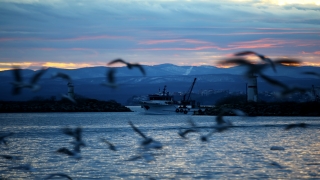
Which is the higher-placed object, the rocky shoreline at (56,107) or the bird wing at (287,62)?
the bird wing at (287,62)

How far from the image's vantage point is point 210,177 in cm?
1823

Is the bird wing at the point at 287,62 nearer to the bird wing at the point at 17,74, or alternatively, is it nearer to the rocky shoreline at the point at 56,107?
the bird wing at the point at 17,74

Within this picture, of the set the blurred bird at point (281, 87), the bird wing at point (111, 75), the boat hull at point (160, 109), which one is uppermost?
the bird wing at point (111, 75)

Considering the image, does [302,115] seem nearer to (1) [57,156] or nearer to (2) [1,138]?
(1) [57,156]

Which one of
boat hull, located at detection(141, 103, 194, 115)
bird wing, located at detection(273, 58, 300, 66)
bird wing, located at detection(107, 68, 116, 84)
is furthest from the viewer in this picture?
boat hull, located at detection(141, 103, 194, 115)

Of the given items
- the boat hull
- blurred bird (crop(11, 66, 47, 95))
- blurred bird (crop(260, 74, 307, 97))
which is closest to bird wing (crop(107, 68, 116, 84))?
blurred bird (crop(11, 66, 47, 95))

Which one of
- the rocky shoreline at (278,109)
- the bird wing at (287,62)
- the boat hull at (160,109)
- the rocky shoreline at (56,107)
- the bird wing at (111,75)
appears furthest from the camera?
the rocky shoreline at (56,107)

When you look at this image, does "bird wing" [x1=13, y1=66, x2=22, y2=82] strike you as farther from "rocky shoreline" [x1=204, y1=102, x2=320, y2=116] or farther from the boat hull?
the boat hull

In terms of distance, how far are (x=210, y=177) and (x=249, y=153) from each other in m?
8.37

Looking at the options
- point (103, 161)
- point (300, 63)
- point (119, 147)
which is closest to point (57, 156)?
point (103, 161)

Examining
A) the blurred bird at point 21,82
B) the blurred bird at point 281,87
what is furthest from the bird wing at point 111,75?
the blurred bird at point 281,87

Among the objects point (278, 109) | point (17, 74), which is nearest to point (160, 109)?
point (278, 109)

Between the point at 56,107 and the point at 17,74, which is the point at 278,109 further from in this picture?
the point at 17,74

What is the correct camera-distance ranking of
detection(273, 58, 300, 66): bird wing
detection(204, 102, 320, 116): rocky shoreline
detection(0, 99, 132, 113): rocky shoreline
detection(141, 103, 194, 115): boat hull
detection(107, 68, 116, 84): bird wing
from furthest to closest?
detection(0, 99, 132, 113): rocky shoreline < detection(141, 103, 194, 115): boat hull < detection(204, 102, 320, 116): rocky shoreline < detection(107, 68, 116, 84): bird wing < detection(273, 58, 300, 66): bird wing
